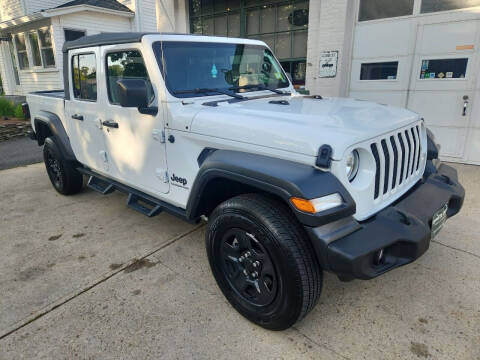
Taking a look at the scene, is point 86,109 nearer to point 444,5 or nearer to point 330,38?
point 330,38

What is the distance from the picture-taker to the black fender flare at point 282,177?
5.70 ft

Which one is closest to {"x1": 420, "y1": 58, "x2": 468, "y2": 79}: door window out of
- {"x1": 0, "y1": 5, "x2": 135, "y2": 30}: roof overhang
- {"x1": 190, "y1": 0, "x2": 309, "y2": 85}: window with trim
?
{"x1": 190, "y1": 0, "x2": 309, "y2": 85}: window with trim

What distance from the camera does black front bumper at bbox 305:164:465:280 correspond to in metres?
1.73

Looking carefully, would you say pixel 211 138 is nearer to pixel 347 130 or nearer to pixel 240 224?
pixel 240 224

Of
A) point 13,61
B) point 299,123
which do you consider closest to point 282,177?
point 299,123

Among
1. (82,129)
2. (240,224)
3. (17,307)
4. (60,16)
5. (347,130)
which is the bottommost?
(17,307)

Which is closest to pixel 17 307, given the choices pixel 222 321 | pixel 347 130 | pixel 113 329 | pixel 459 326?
pixel 113 329

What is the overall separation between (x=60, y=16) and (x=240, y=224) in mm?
12059

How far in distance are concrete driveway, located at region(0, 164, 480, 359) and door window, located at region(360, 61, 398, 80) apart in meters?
3.65

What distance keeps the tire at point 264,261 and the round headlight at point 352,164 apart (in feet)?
1.36

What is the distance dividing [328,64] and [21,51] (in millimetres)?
12487

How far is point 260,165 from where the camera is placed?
1.97 m

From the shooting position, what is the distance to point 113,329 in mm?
2275

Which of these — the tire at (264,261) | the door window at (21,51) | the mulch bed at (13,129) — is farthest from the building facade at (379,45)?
the door window at (21,51)
